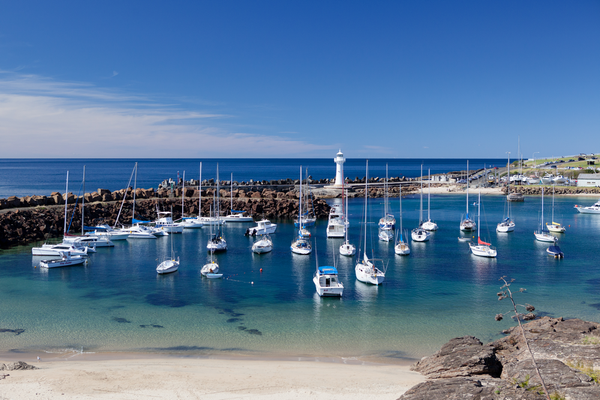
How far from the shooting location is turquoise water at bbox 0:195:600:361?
74.8 ft

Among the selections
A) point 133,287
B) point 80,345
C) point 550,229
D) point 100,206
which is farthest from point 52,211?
point 550,229

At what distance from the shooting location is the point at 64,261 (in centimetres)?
3906

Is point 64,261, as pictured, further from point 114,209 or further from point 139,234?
point 114,209

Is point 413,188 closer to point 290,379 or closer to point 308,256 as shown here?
point 308,256

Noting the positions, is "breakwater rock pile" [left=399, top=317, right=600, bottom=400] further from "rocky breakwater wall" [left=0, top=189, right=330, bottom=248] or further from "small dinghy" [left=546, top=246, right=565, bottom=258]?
"rocky breakwater wall" [left=0, top=189, right=330, bottom=248]

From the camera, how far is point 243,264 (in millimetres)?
40719

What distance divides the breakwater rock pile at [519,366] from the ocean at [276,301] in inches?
138

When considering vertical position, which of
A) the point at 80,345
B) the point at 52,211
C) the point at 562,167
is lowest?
the point at 80,345

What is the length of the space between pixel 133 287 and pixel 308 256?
1765 cm

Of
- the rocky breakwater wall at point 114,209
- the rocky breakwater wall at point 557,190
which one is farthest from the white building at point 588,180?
the rocky breakwater wall at point 114,209

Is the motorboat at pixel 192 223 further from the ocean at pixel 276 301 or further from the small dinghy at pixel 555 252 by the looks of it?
the small dinghy at pixel 555 252

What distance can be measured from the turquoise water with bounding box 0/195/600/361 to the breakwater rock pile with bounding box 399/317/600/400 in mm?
3678

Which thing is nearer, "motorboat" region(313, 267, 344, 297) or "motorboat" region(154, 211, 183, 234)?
"motorboat" region(313, 267, 344, 297)

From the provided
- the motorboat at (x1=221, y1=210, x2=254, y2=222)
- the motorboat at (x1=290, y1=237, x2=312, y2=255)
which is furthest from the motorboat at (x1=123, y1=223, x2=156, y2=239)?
the motorboat at (x1=290, y1=237, x2=312, y2=255)
